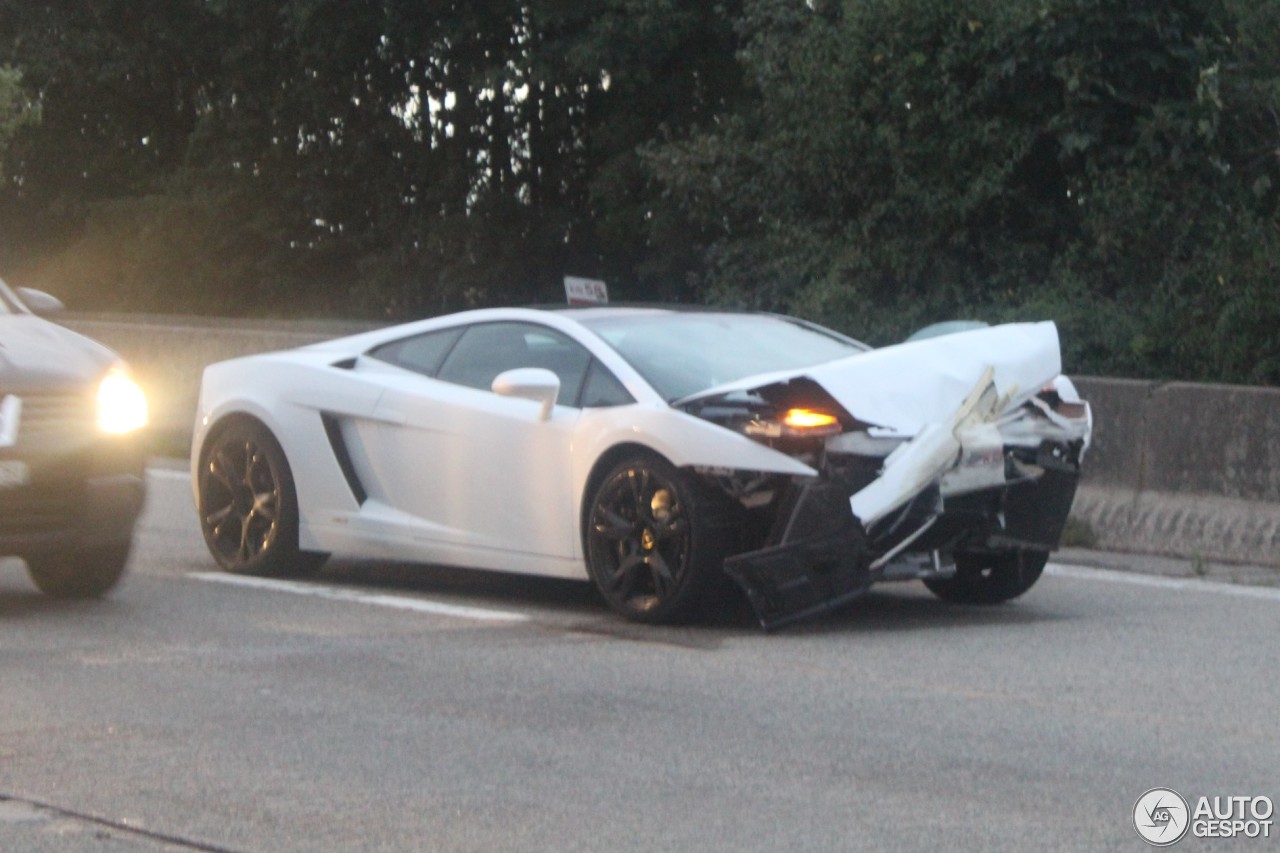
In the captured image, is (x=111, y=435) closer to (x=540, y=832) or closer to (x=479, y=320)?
(x=479, y=320)

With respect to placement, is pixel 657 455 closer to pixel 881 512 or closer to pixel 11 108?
pixel 881 512

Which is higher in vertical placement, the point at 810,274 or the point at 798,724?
the point at 810,274

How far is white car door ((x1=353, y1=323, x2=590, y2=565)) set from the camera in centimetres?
843

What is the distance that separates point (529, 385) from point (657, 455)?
0.69 m

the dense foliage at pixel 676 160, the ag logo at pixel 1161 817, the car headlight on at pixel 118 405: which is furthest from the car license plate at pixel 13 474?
the dense foliage at pixel 676 160

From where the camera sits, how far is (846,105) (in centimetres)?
1717

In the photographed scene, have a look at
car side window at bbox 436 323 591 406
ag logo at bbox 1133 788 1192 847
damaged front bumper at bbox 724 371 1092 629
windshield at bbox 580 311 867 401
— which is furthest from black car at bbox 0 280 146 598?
ag logo at bbox 1133 788 1192 847

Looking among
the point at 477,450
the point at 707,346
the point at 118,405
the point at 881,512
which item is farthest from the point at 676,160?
the point at 881,512

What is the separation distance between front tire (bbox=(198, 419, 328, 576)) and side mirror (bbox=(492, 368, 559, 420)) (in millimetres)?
1518

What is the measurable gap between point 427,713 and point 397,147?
28.5 metres

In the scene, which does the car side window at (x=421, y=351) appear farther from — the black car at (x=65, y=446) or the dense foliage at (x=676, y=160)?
the dense foliage at (x=676, y=160)

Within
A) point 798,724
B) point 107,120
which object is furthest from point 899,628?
point 107,120

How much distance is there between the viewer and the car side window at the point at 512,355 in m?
8.57

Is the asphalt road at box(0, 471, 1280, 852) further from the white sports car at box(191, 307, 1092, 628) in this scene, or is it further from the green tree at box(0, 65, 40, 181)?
the green tree at box(0, 65, 40, 181)
